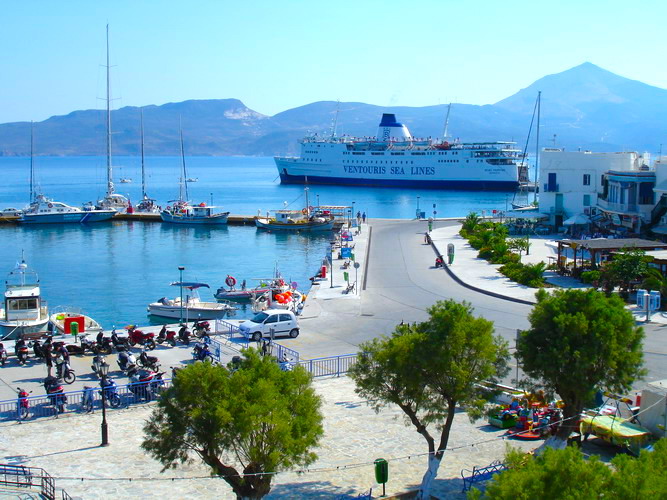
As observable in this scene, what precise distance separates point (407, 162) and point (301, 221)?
5931cm

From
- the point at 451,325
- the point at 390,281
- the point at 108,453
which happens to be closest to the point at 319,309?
the point at 390,281

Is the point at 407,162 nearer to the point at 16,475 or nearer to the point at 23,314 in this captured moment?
the point at 23,314

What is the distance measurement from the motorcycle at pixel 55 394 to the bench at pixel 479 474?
765cm

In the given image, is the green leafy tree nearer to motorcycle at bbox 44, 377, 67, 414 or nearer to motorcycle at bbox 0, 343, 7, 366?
motorcycle at bbox 44, 377, 67, 414

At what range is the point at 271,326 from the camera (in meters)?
20.2

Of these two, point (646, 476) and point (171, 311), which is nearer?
point (646, 476)

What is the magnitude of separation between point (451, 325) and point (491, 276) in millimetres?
19991

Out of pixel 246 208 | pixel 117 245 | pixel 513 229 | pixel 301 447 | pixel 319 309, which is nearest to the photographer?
pixel 301 447

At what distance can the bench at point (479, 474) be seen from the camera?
36.0 feet

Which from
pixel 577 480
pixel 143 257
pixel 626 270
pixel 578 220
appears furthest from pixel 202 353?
pixel 143 257

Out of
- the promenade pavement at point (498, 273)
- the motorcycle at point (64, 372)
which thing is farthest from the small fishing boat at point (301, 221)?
the motorcycle at point (64, 372)

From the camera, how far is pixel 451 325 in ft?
34.3

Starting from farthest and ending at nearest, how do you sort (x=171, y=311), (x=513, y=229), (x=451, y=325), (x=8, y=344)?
(x=513, y=229) < (x=171, y=311) < (x=8, y=344) < (x=451, y=325)

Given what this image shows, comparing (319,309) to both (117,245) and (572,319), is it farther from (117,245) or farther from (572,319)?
(117,245)
